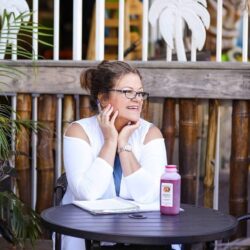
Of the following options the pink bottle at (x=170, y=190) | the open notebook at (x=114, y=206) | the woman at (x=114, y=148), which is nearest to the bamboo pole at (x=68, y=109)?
the woman at (x=114, y=148)

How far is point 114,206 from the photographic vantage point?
3.37 metres

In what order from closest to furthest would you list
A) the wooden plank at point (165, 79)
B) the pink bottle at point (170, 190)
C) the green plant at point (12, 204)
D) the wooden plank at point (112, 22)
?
the pink bottle at point (170, 190) → the green plant at point (12, 204) → the wooden plank at point (165, 79) → the wooden plank at point (112, 22)

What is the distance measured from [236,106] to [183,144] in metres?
0.42

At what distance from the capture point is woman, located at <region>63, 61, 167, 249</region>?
142 inches

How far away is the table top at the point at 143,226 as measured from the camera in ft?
9.55

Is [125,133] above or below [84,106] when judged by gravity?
below

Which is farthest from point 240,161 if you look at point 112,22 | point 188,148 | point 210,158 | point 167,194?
point 112,22

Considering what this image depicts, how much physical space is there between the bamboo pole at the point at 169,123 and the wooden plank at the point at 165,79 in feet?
0.38

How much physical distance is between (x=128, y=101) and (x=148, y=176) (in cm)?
42

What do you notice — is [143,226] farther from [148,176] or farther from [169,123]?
[169,123]

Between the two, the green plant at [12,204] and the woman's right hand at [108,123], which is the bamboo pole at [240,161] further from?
the green plant at [12,204]

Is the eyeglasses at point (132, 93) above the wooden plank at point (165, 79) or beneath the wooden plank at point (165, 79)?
beneath

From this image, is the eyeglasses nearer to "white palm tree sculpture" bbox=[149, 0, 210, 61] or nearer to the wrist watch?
the wrist watch

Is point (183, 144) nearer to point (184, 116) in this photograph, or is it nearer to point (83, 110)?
point (184, 116)
